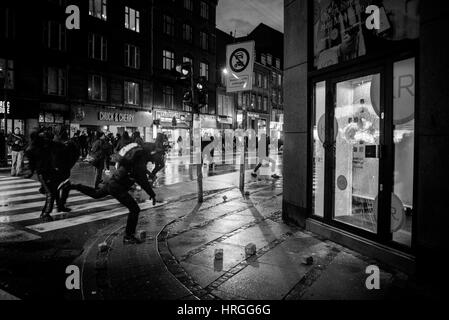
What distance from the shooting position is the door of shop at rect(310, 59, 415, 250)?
509 centimetres

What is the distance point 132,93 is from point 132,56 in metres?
3.70

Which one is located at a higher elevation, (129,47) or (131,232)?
(129,47)

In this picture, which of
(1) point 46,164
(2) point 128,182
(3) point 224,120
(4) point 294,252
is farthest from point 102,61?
(4) point 294,252

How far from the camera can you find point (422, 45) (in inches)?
173

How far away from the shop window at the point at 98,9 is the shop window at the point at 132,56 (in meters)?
3.45

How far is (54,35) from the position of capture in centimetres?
2916

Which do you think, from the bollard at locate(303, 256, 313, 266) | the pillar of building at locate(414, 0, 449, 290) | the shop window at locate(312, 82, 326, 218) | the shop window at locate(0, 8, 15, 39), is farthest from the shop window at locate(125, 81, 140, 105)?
the pillar of building at locate(414, 0, 449, 290)

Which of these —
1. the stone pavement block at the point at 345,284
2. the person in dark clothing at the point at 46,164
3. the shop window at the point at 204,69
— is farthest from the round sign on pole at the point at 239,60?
the shop window at the point at 204,69

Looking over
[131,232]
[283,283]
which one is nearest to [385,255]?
[283,283]

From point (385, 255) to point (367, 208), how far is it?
7.66 feet

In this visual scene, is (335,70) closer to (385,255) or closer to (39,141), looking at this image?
(385,255)

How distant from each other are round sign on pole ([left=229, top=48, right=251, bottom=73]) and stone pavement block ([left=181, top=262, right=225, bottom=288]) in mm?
6324

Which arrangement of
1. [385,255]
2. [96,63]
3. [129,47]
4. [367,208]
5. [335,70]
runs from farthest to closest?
[129,47], [96,63], [367,208], [335,70], [385,255]

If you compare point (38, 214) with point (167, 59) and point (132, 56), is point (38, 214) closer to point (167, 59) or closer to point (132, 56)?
point (132, 56)
